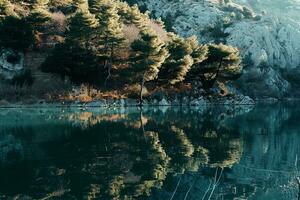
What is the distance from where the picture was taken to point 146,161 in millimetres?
19922

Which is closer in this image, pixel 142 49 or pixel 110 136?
pixel 110 136

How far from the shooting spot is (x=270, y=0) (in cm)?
18725

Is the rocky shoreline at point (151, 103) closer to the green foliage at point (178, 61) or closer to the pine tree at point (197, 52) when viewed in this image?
the green foliage at point (178, 61)

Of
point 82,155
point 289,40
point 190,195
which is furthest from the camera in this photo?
point 289,40

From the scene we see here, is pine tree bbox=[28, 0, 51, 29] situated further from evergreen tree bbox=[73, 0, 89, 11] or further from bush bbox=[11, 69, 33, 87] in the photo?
bush bbox=[11, 69, 33, 87]

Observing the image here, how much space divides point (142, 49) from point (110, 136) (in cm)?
2826

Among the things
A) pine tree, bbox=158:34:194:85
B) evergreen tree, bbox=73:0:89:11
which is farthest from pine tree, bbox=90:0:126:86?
pine tree, bbox=158:34:194:85

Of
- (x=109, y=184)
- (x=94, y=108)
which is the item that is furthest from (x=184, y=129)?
(x=94, y=108)

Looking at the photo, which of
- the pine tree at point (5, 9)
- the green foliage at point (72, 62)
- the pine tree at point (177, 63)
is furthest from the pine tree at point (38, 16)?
the pine tree at point (177, 63)

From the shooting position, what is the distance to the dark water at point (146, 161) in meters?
14.7

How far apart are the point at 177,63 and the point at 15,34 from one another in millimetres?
21974

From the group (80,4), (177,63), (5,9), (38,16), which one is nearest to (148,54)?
(177,63)

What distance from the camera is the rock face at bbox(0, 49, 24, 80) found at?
55000 mm

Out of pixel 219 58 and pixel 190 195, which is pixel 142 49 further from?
pixel 190 195
